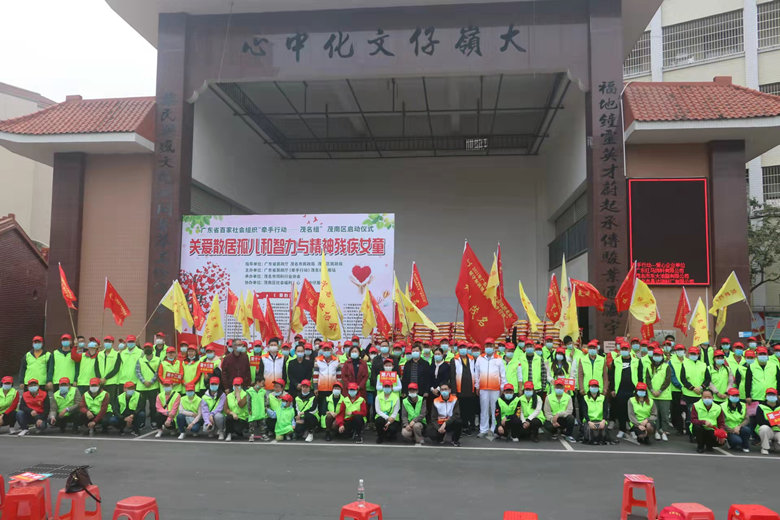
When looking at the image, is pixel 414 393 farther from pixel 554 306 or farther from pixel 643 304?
pixel 643 304

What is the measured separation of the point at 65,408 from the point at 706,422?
33.6ft

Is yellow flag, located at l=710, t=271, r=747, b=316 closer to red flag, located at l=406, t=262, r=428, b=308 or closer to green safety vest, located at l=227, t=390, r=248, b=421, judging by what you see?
red flag, located at l=406, t=262, r=428, b=308

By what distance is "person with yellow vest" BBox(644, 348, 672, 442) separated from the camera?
10.1 metres

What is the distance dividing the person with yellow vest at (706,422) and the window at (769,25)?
67.0 ft

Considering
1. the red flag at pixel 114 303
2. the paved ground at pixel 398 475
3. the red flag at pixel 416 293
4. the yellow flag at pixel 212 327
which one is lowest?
the paved ground at pixel 398 475

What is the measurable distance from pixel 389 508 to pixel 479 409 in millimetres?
5141

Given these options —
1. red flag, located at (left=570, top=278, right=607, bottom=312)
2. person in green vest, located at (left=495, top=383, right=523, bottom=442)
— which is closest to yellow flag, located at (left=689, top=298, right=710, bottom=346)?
red flag, located at (left=570, top=278, right=607, bottom=312)

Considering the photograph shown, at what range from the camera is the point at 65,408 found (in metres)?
10.4

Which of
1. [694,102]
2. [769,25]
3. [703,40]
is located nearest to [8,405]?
[694,102]

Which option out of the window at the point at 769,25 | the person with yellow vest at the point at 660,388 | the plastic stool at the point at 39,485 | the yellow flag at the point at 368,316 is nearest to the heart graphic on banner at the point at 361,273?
the yellow flag at the point at 368,316

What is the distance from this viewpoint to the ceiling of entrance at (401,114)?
61.2 feet

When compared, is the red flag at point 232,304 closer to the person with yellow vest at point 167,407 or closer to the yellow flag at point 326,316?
the yellow flag at point 326,316

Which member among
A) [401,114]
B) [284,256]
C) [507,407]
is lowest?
[507,407]

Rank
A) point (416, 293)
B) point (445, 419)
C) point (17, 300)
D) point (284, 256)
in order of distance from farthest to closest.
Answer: point (17, 300)
point (284, 256)
point (416, 293)
point (445, 419)
